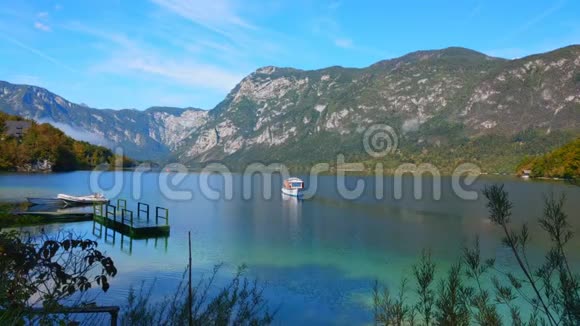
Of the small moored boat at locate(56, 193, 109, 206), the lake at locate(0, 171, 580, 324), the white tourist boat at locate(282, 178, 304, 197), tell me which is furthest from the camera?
the white tourist boat at locate(282, 178, 304, 197)

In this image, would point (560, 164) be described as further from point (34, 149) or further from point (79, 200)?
point (34, 149)

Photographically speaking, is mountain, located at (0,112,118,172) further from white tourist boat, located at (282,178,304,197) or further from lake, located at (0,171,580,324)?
white tourist boat, located at (282,178,304,197)

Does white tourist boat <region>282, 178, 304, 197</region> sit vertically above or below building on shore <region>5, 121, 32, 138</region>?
below

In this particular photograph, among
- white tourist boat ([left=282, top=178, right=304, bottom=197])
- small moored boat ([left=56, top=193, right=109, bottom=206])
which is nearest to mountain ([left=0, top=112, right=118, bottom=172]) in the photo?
small moored boat ([left=56, top=193, right=109, bottom=206])

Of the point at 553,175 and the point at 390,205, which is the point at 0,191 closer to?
the point at 390,205

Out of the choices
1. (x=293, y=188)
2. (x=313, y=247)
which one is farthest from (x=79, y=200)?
(x=293, y=188)

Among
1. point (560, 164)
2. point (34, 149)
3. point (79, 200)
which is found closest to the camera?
point (79, 200)

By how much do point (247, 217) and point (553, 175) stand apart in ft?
253

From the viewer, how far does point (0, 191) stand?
48844 mm

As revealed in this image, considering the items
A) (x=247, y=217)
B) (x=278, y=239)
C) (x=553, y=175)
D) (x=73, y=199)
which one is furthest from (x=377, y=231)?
(x=553, y=175)

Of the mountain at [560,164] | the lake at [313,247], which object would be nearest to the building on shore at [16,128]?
the lake at [313,247]

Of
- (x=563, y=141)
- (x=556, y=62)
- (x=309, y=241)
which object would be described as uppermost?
(x=556, y=62)

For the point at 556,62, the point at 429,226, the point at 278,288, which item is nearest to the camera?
the point at 278,288

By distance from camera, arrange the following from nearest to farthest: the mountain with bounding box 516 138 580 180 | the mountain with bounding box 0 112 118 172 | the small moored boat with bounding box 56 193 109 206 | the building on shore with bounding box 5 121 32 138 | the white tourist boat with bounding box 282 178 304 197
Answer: the small moored boat with bounding box 56 193 109 206
the white tourist boat with bounding box 282 178 304 197
the mountain with bounding box 516 138 580 180
the mountain with bounding box 0 112 118 172
the building on shore with bounding box 5 121 32 138
